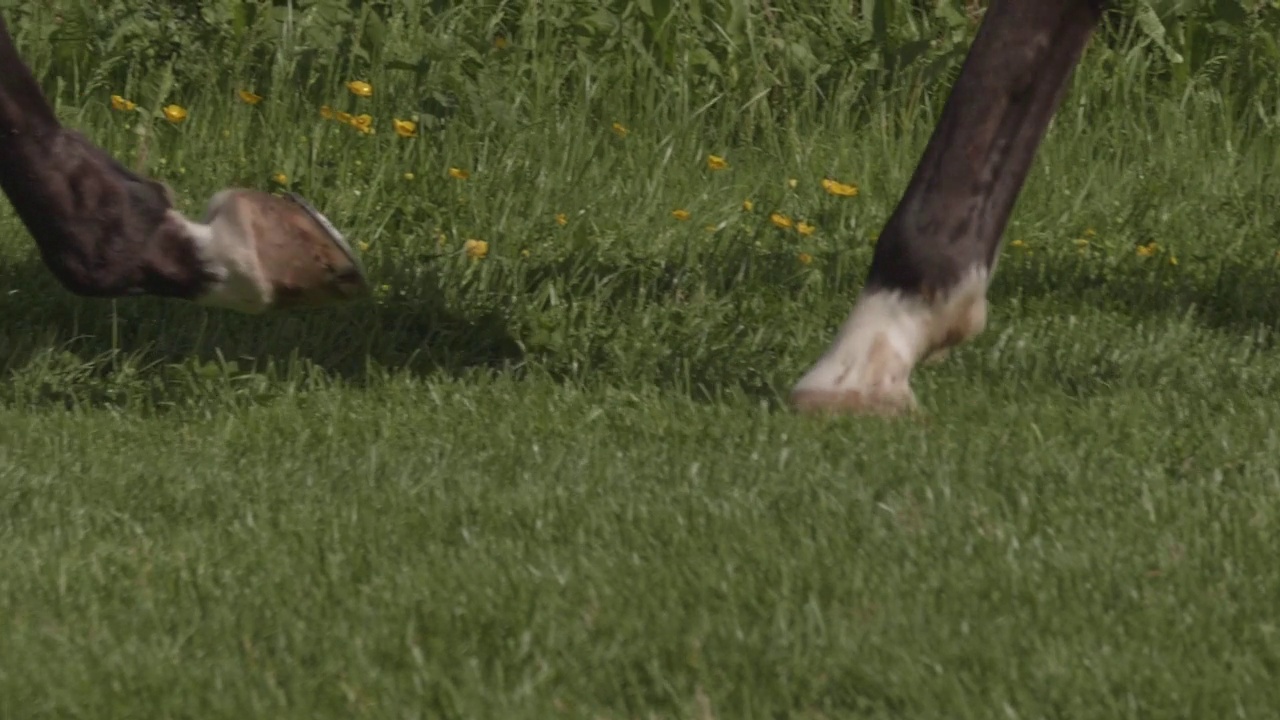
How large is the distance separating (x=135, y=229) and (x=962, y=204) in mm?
1408

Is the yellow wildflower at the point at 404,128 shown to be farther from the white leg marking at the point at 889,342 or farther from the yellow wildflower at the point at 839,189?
the white leg marking at the point at 889,342

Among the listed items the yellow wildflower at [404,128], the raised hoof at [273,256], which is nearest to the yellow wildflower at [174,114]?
the yellow wildflower at [404,128]

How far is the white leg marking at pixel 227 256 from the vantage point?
11.2 ft

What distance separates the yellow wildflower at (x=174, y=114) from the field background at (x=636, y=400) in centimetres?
7

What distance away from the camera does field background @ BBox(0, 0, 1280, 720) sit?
7.97 ft

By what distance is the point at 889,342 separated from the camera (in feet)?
11.3

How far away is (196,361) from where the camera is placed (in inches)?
159

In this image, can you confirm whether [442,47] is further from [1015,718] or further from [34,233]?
[1015,718]

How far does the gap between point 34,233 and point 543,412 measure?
0.98 m

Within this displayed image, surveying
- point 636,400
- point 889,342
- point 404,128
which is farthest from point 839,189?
point 889,342

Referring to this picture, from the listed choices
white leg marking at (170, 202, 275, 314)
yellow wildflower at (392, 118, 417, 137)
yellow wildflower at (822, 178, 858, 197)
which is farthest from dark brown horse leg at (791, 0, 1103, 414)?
yellow wildflower at (392, 118, 417, 137)

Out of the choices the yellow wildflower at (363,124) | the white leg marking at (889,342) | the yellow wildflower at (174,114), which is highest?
the white leg marking at (889,342)

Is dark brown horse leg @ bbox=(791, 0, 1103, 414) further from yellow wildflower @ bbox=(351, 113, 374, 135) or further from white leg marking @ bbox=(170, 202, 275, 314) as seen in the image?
yellow wildflower @ bbox=(351, 113, 374, 135)

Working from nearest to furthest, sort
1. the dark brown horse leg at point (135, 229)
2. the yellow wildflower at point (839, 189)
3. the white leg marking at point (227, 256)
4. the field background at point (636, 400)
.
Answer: the field background at point (636, 400)
the dark brown horse leg at point (135, 229)
the white leg marking at point (227, 256)
the yellow wildflower at point (839, 189)
